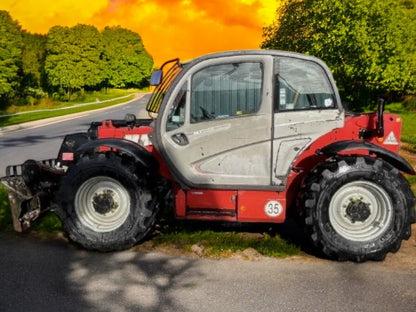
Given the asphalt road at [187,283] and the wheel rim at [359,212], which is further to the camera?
the wheel rim at [359,212]

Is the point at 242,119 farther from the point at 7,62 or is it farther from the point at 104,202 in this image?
the point at 7,62

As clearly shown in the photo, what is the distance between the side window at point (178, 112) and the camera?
189 inches

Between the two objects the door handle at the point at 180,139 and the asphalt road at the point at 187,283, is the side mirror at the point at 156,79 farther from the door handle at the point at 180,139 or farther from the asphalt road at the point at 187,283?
the asphalt road at the point at 187,283

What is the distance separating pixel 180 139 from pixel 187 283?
5.09 ft

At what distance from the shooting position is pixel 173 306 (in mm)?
3615

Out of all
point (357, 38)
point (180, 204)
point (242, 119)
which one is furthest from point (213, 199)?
point (357, 38)

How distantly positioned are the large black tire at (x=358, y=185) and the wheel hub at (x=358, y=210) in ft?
0.54

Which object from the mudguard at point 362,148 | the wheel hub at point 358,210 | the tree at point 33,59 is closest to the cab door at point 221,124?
the mudguard at point 362,148

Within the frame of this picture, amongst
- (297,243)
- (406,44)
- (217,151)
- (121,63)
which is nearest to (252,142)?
(217,151)

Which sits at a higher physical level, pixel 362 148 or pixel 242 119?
pixel 242 119

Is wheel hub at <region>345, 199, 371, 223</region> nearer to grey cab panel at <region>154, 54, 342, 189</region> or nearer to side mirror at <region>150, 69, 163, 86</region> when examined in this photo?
grey cab panel at <region>154, 54, 342, 189</region>

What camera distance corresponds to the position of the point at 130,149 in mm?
4984

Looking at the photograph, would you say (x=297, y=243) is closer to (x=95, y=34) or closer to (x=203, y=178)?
(x=203, y=178)

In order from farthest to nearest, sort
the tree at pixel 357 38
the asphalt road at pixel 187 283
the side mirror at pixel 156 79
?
1. the tree at pixel 357 38
2. the side mirror at pixel 156 79
3. the asphalt road at pixel 187 283
